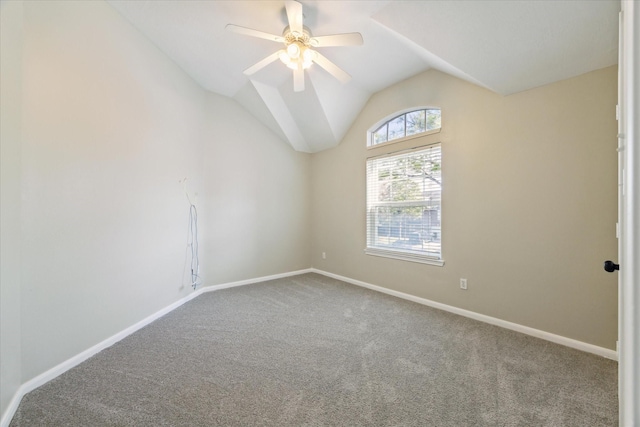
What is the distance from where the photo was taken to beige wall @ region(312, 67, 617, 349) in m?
2.10

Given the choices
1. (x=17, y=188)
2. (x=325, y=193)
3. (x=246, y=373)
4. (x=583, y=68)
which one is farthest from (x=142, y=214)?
(x=583, y=68)

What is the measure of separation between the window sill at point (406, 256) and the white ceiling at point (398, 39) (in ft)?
6.04

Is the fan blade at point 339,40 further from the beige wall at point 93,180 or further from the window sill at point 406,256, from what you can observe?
the window sill at point 406,256

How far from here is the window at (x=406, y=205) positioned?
3.16m

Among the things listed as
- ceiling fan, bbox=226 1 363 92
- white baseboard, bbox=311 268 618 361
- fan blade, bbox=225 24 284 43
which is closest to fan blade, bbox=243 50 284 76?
ceiling fan, bbox=226 1 363 92

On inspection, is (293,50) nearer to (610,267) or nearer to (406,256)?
(610,267)

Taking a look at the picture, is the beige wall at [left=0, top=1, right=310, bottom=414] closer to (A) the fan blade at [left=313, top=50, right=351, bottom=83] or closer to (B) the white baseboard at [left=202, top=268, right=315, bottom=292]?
(B) the white baseboard at [left=202, top=268, right=315, bottom=292]

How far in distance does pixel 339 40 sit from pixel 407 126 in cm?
166

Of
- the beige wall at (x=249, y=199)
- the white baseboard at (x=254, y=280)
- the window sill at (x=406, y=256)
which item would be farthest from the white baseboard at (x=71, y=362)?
the window sill at (x=406, y=256)

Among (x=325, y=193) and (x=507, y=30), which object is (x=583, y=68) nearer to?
(x=507, y=30)

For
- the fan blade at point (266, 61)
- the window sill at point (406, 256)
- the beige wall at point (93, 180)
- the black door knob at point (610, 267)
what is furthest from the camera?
the window sill at point (406, 256)

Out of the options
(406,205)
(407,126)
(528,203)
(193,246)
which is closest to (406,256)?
(406,205)

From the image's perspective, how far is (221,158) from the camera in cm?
391

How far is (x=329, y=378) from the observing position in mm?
1820
